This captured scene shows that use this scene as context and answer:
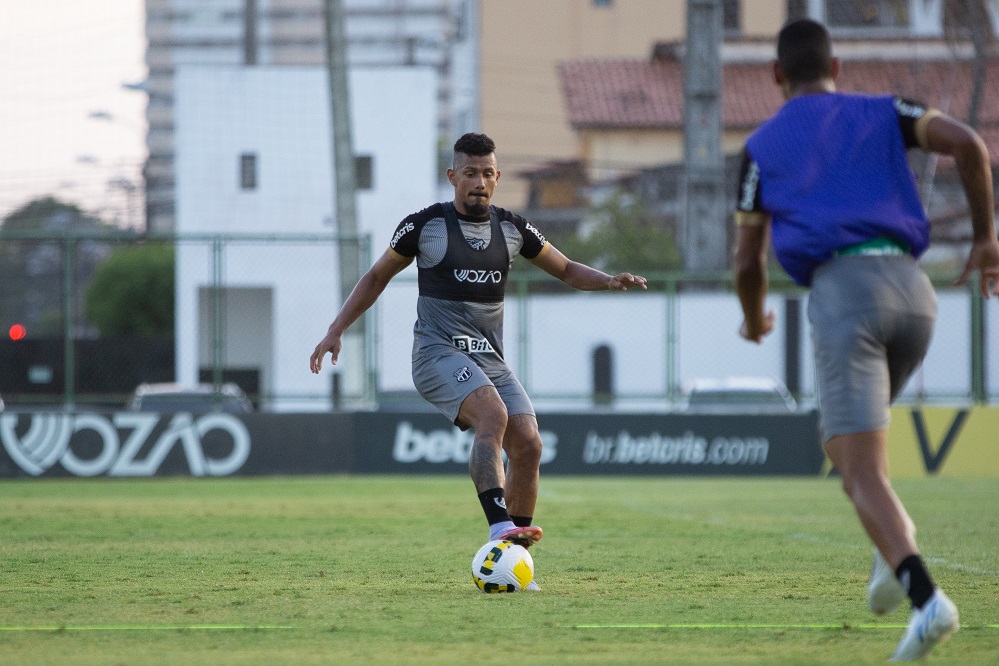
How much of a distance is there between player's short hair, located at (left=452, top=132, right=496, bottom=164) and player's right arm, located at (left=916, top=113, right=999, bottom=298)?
2.72m

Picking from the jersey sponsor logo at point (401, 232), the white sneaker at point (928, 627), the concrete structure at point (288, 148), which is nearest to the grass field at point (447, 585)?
the white sneaker at point (928, 627)

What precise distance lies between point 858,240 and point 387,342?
969 inches

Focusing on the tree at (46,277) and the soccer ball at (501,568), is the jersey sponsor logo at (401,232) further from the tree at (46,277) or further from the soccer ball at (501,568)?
the tree at (46,277)

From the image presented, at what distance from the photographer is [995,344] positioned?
23203 millimetres

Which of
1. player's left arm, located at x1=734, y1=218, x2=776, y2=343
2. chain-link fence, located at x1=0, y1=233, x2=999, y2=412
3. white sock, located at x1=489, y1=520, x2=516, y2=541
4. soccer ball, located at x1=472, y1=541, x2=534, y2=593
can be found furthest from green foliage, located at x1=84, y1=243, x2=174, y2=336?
player's left arm, located at x1=734, y1=218, x2=776, y2=343

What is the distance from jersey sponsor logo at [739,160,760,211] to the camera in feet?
16.9

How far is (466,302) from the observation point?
7348mm

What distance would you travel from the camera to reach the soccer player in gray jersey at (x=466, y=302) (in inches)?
284

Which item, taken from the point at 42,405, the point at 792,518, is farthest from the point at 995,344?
the point at 42,405

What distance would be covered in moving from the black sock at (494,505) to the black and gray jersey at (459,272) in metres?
0.70

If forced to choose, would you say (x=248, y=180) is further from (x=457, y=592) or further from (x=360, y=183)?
(x=457, y=592)

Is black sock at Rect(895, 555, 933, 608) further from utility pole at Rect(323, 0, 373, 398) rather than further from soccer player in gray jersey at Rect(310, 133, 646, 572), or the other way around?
utility pole at Rect(323, 0, 373, 398)

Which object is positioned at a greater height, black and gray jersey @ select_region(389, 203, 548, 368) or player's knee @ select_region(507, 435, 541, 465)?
black and gray jersey @ select_region(389, 203, 548, 368)

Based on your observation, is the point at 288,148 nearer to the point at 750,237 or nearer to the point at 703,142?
the point at 703,142
